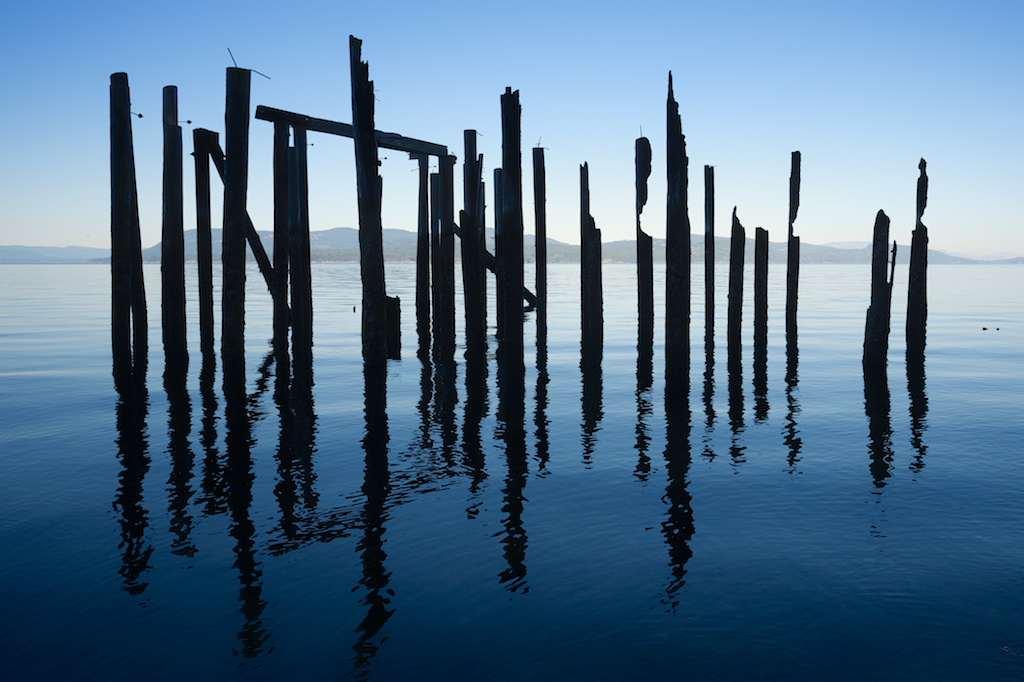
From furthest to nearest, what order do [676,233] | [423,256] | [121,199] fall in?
1. [423,256]
2. [121,199]
3. [676,233]

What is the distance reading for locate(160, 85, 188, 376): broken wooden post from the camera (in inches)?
468

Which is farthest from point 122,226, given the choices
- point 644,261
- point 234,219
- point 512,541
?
point 512,541

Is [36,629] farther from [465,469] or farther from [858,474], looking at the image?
[858,474]

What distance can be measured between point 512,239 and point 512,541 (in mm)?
5909

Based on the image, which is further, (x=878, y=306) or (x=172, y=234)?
(x=878, y=306)

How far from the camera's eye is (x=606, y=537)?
5.95 metres

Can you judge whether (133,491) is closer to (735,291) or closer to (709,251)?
(735,291)

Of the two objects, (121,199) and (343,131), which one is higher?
(343,131)

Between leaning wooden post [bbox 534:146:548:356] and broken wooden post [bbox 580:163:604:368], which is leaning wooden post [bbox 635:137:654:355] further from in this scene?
leaning wooden post [bbox 534:146:548:356]

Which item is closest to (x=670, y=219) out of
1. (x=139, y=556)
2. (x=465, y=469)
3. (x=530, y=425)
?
(x=530, y=425)

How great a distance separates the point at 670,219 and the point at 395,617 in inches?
297

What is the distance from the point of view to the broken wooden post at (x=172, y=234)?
39.0 ft

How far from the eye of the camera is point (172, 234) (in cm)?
1191

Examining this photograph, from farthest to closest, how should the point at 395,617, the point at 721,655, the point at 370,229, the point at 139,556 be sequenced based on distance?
1. the point at 370,229
2. the point at 139,556
3. the point at 395,617
4. the point at 721,655
